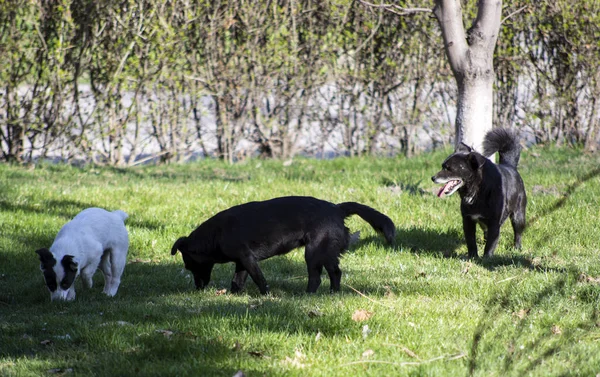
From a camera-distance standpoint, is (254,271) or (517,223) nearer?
(254,271)

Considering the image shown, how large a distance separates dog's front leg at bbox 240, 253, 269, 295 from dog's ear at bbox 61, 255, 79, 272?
58.0 inches

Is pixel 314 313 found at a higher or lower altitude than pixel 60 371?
higher

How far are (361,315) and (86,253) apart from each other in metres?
2.80

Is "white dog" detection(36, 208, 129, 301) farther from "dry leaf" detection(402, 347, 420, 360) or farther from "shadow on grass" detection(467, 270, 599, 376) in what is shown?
"shadow on grass" detection(467, 270, 599, 376)

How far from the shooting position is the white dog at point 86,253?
6.36 m

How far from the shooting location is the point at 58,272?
20.8 ft

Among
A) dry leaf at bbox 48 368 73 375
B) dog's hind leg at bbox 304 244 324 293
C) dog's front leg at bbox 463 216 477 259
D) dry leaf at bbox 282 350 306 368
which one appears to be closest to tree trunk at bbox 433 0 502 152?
dog's front leg at bbox 463 216 477 259

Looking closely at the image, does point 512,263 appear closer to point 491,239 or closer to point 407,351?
point 491,239

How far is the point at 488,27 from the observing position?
354 inches

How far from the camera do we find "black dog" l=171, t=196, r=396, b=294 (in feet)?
20.2

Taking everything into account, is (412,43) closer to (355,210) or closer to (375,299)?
(355,210)

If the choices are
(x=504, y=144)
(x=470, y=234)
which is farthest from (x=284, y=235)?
(x=504, y=144)

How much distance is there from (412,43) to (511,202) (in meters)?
6.61

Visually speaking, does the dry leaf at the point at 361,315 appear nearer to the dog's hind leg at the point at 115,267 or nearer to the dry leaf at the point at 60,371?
the dry leaf at the point at 60,371
